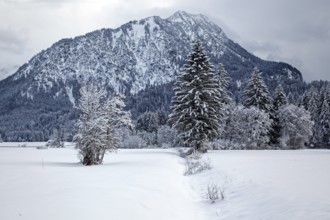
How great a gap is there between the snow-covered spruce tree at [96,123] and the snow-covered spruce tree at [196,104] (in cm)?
1398

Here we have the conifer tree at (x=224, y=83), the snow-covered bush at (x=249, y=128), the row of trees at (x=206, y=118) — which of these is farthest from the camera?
the conifer tree at (x=224, y=83)

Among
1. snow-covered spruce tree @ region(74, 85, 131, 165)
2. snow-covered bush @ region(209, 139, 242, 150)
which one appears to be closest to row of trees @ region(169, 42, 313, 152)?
snow-covered bush @ region(209, 139, 242, 150)

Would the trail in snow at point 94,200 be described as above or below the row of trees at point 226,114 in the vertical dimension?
below

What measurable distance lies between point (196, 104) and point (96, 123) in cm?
1678

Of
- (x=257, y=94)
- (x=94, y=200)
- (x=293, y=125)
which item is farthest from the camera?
(x=257, y=94)

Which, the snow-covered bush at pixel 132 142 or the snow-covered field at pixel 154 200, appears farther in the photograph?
the snow-covered bush at pixel 132 142

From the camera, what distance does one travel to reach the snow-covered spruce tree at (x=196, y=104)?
37875 millimetres

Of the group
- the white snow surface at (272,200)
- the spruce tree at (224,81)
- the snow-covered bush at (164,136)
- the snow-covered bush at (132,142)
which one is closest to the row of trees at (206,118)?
the spruce tree at (224,81)

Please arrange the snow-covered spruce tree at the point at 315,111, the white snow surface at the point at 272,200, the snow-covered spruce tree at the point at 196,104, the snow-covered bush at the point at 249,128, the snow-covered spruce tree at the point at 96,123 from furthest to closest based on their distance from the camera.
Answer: the snow-covered spruce tree at the point at 315,111
the snow-covered bush at the point at 249,128
the snow-covered spruce tree at the point at 196,104
the snow-covered spruce tree at the point at 96,123
the white snow surface at the point at 272,200

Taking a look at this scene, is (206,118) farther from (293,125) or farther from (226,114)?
(293,125)

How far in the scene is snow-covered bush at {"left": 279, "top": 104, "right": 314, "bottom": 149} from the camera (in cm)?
5294

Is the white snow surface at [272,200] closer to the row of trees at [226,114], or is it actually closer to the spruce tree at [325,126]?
the row of trees at [226,114]

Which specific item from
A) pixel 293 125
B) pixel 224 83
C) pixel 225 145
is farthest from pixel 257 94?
pixel 225 145

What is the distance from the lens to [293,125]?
52.6m
